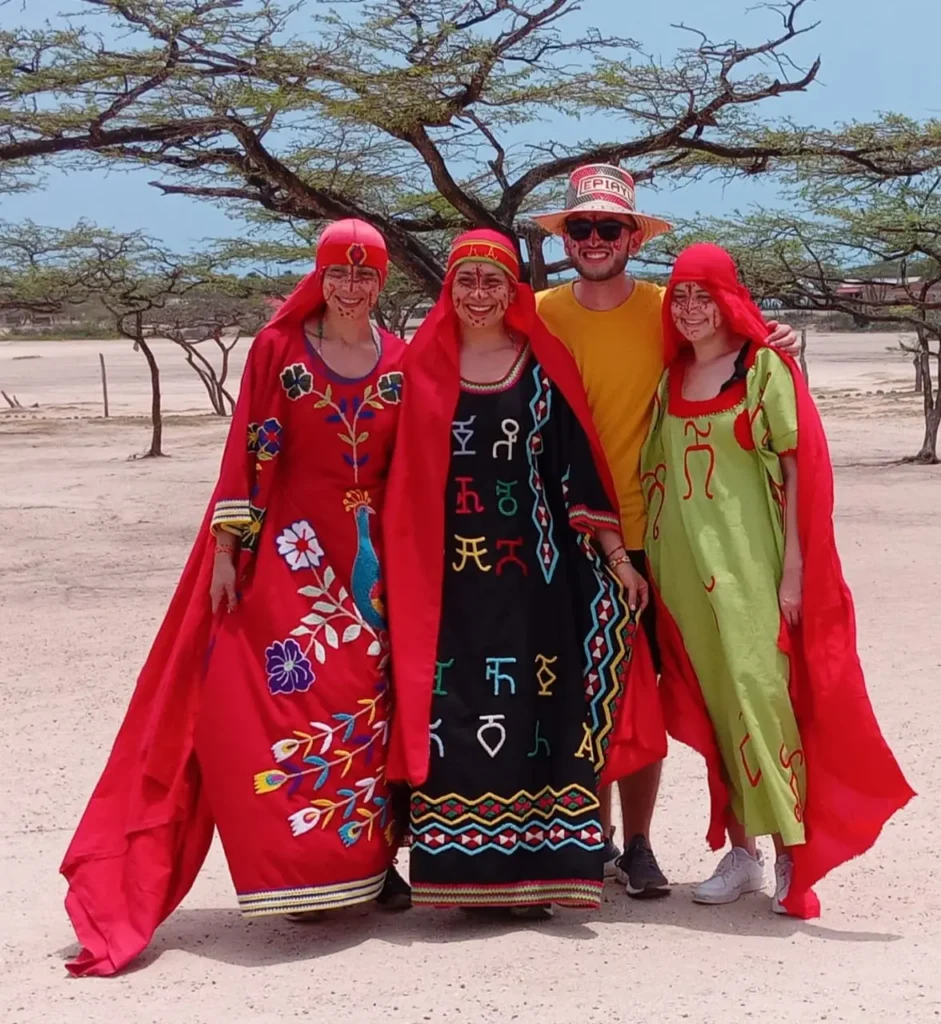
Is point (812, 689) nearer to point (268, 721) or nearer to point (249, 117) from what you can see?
point (268, 721)

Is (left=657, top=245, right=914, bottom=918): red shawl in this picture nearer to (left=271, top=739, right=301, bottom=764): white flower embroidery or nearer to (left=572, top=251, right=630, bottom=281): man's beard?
(left=572, top=251, right=630, bottom=281): man's beard

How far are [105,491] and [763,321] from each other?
10961mm

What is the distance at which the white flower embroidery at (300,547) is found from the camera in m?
3.57

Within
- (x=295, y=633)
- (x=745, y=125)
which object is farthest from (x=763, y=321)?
(x=745, y=125)

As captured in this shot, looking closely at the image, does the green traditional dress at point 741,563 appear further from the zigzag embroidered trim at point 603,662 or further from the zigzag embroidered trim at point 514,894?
the zigzag embroidered trim at point 514,894

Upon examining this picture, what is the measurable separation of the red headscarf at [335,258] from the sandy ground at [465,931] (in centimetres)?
154

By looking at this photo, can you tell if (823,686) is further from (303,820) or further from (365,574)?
(303,820)

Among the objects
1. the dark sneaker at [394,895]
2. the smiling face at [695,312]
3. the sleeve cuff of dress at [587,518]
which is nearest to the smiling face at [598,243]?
the smiling face at [695,312]

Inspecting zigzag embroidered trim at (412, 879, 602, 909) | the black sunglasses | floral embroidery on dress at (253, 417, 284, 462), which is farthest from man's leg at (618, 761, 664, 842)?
the black sunglasses

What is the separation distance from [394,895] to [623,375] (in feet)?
4.78

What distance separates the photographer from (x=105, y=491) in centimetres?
1383

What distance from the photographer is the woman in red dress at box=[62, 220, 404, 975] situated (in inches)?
137

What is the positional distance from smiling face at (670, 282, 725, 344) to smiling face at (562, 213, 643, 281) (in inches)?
8.7

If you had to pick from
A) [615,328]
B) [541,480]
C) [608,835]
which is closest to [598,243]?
[615,328]
